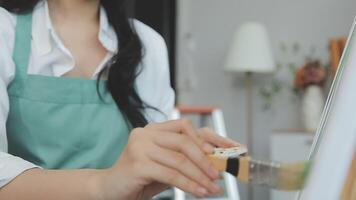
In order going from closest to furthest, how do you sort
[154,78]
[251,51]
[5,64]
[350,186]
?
[350,186] < [5,64] < [154,78] < [251,51]

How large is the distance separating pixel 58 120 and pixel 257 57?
2.06 meters

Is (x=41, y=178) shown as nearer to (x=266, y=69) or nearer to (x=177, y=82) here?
(x=266, y=69)

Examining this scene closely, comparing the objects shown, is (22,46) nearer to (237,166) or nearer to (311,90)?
(237,166)

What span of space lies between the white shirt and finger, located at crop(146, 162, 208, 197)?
191 millimetres

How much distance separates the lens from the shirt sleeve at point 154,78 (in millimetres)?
999

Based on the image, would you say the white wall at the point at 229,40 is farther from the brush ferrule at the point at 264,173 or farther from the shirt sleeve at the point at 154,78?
the brush ferrule at the point at 264,173

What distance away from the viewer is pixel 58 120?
33.9 inches

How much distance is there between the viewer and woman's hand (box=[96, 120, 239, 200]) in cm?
42

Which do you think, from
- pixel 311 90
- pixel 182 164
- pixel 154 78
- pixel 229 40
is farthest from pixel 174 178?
pixel 229 40

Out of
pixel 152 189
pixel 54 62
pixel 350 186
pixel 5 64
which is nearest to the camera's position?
pixel 350 186

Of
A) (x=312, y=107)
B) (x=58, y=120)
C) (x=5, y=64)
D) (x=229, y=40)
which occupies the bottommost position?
(x=312, y=107)

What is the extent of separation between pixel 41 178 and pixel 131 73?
417 mm

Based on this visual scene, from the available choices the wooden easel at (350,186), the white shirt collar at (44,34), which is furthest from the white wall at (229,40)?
the wooden easel at (350,186)

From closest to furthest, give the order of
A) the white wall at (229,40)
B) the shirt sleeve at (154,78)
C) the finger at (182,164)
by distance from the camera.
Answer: the finger at (182,164), the shirt sleeve at (154,78), the white wall at (229,40)
